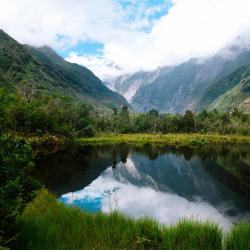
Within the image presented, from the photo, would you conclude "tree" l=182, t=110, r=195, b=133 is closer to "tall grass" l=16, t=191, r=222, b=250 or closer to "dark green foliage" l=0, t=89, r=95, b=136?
"dark green foliage" l=0, t=89, r=95, b=136

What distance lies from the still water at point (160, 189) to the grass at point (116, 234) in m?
2.15

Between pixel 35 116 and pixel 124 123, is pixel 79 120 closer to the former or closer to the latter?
pixel 35 116

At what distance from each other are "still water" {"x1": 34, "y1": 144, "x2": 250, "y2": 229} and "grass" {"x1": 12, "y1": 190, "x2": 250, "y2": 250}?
2.15 metres

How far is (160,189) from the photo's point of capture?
128ft

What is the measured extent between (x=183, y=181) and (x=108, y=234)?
33.1 meters

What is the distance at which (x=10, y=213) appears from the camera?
32.0 ft

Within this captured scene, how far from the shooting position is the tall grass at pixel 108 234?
1191 centimetres

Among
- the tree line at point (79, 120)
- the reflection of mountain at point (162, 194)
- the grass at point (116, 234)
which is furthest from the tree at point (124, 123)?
the grass at point (116, 234)

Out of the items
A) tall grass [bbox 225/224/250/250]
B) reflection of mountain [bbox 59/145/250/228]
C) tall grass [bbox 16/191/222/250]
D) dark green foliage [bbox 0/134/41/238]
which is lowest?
reflection of mountain [bbox 59/145/250/228]

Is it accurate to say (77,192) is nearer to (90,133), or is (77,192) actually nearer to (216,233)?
(216,233)

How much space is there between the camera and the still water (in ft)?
88.3

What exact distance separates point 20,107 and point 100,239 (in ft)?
218

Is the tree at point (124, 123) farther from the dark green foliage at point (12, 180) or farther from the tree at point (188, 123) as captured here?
the dark green foliage at point (12, 180)

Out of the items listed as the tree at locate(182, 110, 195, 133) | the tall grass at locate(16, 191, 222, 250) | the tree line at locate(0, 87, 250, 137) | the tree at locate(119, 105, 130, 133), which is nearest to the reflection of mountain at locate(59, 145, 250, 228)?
the tall grass at locate(16, 191, 222, 250)
